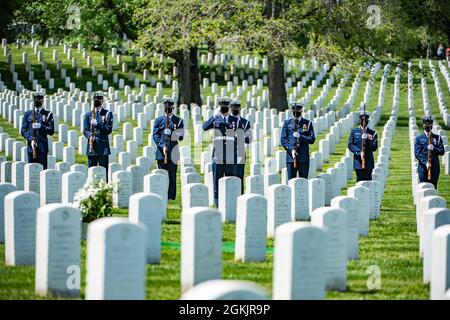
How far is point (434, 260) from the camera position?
9.50 meters

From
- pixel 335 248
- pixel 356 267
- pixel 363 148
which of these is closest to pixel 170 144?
pixel 363 148

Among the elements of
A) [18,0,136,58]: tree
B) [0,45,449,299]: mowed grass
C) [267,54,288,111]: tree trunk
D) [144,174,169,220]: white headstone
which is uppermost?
[18,0,136,58]: tree

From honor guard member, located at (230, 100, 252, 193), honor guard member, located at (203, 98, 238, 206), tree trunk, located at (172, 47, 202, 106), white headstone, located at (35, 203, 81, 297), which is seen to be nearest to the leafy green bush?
white headstone, located at (35, 203, 81, 297)

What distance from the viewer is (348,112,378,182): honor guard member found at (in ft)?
64.3

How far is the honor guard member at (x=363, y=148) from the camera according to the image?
1959 cm

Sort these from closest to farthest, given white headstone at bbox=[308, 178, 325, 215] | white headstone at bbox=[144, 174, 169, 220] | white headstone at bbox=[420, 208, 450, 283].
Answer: white headstone at bbox=[420, 208, 450, 283]
white headstone at bbox=[144, 174, 169, 220]
white headstone at bbox=[308, 178, 325, 215]

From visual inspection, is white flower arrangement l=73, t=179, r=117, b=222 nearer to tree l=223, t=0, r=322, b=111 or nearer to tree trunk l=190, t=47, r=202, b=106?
tree l=223, t=0, r=322, b=111

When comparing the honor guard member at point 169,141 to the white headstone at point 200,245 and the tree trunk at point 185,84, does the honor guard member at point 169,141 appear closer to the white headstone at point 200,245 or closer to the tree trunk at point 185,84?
the white headstone at point 200,245

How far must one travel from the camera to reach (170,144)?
62.6 ft

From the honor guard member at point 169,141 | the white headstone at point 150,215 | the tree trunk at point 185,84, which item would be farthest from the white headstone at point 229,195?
the tree trunk at point 185,84

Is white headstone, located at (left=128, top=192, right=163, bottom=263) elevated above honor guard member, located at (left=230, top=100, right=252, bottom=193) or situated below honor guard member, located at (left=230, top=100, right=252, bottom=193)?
below

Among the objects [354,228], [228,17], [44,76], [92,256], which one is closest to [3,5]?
[44,76]

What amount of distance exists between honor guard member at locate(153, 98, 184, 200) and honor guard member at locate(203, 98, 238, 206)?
1291 mm

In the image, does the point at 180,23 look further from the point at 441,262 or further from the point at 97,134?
the point at 441,262
